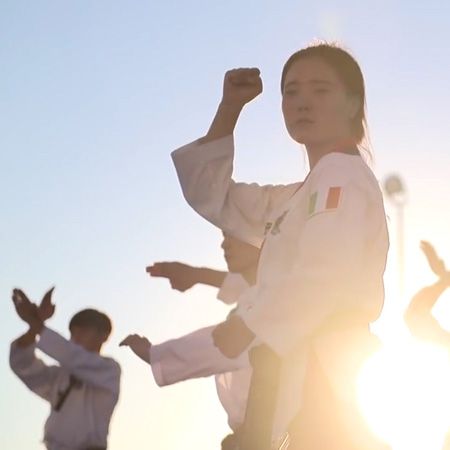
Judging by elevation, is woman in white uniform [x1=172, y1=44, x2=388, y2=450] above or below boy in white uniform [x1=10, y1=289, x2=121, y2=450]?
below

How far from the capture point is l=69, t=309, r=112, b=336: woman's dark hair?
10.5m

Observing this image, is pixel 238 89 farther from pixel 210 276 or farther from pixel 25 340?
pixel 25 340

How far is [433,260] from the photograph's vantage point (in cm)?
652

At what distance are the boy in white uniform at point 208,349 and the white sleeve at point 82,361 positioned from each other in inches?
112

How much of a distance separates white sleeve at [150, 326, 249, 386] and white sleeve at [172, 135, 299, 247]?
65 cm

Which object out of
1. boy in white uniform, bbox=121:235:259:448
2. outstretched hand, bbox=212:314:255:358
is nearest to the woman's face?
boy in white uniform, bbox=121:235:259:448

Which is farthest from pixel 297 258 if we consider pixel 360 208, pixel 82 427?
pixel 82 427

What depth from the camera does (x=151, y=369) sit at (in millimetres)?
4203

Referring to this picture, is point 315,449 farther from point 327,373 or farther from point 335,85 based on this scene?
point 335,85

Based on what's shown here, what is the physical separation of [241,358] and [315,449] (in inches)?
35.1

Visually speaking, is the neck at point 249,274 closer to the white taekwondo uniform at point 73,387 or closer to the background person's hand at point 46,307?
the background person's hand at point 46,307

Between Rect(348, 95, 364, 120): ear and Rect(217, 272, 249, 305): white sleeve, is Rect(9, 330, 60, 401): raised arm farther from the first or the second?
Rect(348, 95, 364, 120): ear

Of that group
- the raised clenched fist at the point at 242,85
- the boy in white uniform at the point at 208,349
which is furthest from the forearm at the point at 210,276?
the raised clenched fist at the point at 242,85

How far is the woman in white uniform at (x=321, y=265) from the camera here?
362cm
